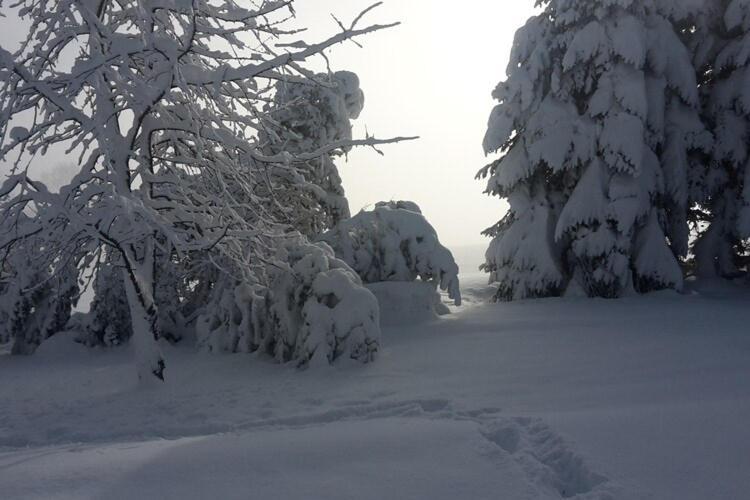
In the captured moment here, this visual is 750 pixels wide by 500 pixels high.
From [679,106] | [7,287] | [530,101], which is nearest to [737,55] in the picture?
[679,106]

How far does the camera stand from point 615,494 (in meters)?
3.10

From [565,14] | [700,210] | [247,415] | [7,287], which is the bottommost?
[247,415]

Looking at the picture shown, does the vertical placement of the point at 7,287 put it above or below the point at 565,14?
below

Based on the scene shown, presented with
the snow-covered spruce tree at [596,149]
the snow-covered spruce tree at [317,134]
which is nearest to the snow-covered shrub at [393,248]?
the snow-covered spruce tree at [317,134]

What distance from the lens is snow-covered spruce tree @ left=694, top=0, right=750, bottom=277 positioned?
1288cm

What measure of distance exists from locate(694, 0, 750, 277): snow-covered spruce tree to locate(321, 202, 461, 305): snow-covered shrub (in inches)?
274

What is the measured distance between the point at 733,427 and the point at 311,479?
9.99 feet

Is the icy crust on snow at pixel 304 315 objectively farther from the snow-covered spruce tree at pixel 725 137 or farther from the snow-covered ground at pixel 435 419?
the snow-covered spruce tree at pixel 725 137

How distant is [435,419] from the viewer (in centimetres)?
503

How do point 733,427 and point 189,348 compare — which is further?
point 189,348

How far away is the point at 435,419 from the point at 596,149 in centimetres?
961

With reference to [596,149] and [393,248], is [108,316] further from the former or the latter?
[596,149]

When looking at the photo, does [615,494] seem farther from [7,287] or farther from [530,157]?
[7,287]

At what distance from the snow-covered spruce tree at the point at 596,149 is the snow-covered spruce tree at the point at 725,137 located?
2.01 feet
